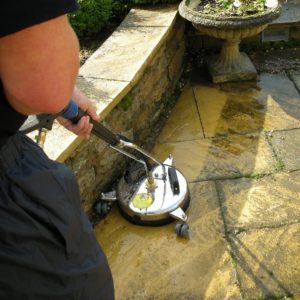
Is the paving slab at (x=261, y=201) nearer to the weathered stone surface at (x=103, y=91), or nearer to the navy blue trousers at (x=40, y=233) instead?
the weathered stone surface at (x=103, y=91)

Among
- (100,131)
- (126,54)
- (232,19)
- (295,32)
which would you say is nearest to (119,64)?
(126,54)

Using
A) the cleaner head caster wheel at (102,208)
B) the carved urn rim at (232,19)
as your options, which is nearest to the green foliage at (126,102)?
the cleaner head caster wheel at (102,208)

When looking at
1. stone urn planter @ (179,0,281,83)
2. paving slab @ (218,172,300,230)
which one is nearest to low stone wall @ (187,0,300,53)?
stone urn planter @ (179,0,281,83)

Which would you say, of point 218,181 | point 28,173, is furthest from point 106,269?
point 218,181

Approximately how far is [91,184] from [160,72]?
1.38 meters

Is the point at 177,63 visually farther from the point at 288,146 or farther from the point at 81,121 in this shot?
the point at 81,121

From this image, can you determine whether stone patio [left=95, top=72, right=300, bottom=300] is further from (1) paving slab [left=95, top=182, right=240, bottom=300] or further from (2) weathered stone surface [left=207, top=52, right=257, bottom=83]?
(2) weathered stone surface [left=207, top=52, right=257, bottom=83]

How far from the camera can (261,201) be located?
2.76 m

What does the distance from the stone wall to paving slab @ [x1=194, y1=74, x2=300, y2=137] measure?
382 millimetres

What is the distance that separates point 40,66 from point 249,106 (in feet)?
10.1

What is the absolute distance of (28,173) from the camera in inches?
46.5

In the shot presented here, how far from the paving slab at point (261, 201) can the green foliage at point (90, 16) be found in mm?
1900

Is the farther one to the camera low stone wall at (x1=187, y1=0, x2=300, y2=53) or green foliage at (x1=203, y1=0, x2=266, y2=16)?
low stone wall at (x1=187, y1=0, x2=300, y2=53)

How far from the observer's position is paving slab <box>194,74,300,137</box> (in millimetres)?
3473
